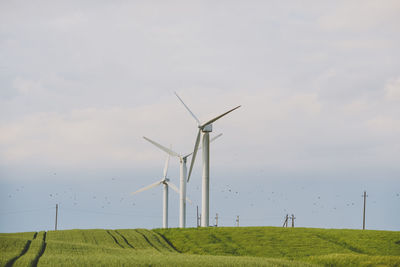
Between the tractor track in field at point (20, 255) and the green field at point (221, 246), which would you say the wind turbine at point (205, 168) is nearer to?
the green field at point (221, 246)

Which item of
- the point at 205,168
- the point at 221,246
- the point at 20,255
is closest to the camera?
the point at 20,255

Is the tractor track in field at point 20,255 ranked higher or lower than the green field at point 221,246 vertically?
higher

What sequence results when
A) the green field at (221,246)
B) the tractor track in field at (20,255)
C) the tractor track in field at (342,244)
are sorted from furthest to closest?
the tractor track in field at (342,244) → the green field at (221,246) → the tractor track in field at (20,255)

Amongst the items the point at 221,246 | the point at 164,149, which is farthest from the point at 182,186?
the point at 221,246

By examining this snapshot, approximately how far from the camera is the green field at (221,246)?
104 feet

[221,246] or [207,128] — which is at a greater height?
[207,128]

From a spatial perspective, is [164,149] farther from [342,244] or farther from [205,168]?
[342,244]

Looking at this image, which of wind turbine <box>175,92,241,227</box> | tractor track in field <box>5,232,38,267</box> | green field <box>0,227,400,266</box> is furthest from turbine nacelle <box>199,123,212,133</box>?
tractor track in field <box>5,232,38,267</box>

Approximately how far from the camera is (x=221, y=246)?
48031 mm

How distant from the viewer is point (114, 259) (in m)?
27.8

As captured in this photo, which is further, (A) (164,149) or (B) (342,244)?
(A) (164,149)

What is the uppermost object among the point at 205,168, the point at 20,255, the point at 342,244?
the point at 205,168

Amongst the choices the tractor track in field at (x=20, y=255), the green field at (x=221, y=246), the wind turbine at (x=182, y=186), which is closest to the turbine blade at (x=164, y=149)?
the wind turbine at (x=182, y=186)

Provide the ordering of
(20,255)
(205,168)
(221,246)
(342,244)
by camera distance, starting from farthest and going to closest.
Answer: (205,168), (342,244), (221,246), (20,255)
